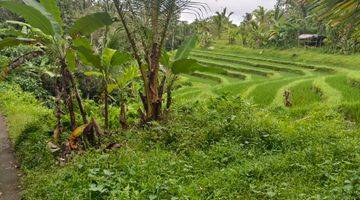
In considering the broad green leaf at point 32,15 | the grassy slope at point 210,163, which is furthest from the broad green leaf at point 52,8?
the grassy slope at point 210,163

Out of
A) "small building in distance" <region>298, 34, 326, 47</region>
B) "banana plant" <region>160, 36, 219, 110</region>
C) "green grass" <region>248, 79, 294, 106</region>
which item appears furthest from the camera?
"small building in distance" <region>298, 34, 326, 47</region>

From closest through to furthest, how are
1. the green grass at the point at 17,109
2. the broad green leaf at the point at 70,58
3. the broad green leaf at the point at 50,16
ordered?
the broad green leaf at the point at 50,16, the broad green leaf at the point at 70,58, the green grass at the point at 17,109

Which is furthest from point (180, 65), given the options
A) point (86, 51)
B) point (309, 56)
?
point (309, 56)

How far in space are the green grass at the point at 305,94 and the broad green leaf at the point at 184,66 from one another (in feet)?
23.3

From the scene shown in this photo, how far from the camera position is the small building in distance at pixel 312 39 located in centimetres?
2923

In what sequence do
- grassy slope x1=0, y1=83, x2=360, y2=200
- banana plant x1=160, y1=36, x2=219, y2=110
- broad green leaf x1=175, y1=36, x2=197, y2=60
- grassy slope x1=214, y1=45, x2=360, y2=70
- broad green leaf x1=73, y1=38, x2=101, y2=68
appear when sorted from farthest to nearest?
grassy slope x1=214, y1=45, x2=360, y2=70, broad green leaf x1=175, y1=36, x2=197, y2=60, banana plant x1=160, y1=36, x2=219, y2=110, broad green leaf x1=73, y1=38, x2=101, y2=68, grassy slope x1=0, y1=83, x2=360, y2=200

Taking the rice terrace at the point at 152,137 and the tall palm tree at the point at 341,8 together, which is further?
the rice terrace at the point at 152,137

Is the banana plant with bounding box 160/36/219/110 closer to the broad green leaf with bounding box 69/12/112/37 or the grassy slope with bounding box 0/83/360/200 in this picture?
the grassy slope with bounding box 0/83/360/200

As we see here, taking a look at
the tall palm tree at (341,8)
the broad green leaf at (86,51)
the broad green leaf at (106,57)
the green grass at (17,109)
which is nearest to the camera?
the tall palm tree at (341,8)

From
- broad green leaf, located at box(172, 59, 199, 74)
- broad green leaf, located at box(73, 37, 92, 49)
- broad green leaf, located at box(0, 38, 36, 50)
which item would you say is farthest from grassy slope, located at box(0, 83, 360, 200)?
broad green leaf, located at box(0, 38, 36, 50)

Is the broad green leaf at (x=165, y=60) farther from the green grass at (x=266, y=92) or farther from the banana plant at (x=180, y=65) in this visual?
the green grass at (x=266, y=92)

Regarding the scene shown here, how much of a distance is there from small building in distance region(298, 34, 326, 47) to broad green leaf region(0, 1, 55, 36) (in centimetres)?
2665

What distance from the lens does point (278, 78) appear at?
19000mm

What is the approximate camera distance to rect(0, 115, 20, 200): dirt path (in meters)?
4.42
